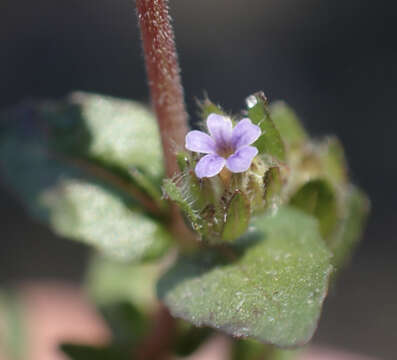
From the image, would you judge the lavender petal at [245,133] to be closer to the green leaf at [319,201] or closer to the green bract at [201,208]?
the green bract at [201,208]

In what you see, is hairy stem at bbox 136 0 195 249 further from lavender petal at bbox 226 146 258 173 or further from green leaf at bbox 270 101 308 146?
green leaf at bbox 270 101 308 146

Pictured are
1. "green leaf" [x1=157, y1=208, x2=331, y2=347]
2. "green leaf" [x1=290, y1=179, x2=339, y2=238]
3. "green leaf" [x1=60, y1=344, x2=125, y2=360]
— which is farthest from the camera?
"green leaf" [x1=60, y1=344, x2=125, y2=360]

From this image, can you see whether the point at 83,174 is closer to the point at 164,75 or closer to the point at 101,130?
the point at 101,130

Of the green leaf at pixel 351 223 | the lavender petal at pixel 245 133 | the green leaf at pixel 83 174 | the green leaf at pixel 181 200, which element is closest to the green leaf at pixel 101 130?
the green leaf at pixel 83 174

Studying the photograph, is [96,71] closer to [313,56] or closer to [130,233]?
[313,56]

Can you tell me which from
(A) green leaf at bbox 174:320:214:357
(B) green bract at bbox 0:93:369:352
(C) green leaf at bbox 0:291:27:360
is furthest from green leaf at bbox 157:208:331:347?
(C) green leaf at bbox 0:291:27:360
